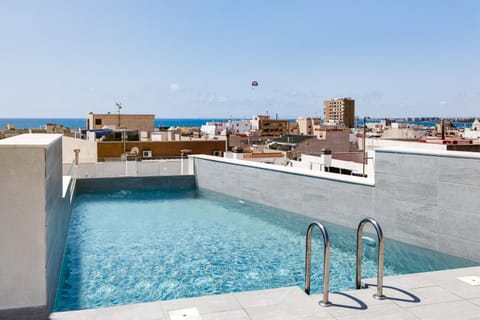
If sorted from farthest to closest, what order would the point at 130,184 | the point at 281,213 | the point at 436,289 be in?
the point at 130,184, the point at 281,213, the point at 436,289

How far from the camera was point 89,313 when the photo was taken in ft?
14.3

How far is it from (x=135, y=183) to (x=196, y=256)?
9183 millimetres

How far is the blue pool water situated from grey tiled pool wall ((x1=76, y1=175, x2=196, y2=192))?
3621 millimetres

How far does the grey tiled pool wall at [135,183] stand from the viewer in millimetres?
16047

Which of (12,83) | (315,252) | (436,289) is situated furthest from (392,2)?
(12,83)

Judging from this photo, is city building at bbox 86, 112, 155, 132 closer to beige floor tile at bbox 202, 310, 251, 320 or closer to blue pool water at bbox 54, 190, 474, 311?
blue pool water at bbox 54, 190, 474, 311

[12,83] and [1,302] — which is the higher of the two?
[12,83]

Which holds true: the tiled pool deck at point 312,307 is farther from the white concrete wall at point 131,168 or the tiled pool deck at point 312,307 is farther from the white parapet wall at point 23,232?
the white concrete wall at point 131,168

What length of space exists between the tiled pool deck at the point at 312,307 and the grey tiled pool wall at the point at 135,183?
12112 mm

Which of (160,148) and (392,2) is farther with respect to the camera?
(160,148)

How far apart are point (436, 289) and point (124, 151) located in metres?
30.4

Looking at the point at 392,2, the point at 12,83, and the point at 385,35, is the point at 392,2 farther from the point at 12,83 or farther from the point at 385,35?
the point at 12,83

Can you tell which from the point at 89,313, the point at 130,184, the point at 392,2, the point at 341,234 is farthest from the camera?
the point at 392,2

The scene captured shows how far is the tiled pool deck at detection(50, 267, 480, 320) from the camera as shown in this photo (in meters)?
4.27
